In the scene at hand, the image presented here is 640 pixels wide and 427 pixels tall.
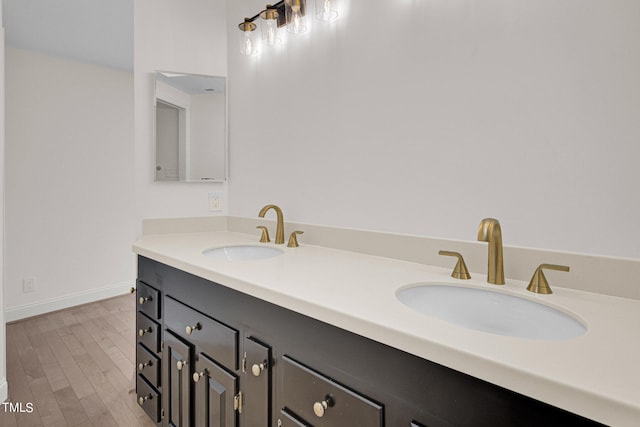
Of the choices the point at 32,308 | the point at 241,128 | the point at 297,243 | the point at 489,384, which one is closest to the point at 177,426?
the point at 297,243

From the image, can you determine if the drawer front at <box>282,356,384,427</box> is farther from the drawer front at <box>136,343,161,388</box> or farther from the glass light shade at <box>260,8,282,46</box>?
the glass light shade at <box>260,8,282,46</box>

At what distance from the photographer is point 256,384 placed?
97 cm

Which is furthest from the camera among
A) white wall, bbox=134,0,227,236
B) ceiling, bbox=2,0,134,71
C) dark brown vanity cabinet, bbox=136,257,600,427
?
ceiling, bbox=2,0,134,71

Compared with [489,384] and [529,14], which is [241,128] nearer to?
[529,14]

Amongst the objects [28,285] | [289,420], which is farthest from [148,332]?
[28,285]

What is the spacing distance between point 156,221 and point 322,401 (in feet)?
4.78

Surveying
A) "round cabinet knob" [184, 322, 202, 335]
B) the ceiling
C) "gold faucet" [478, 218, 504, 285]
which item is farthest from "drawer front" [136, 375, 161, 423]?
the ceiling

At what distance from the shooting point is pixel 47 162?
2.96m

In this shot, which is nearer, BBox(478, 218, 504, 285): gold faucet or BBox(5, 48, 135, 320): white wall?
BBox(478, 218, 504, 285): gold faucet

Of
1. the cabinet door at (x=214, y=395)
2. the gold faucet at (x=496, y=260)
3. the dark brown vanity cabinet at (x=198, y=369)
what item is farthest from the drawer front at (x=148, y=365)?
the gold faucet at (x=496, y=260)

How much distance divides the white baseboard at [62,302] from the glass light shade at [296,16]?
2.96m

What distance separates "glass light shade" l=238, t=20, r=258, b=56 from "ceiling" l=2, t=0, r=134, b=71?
1050 millimetres

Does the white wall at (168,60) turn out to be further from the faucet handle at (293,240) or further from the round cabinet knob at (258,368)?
the round cabinet knob at (258,368)

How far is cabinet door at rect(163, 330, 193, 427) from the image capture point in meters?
1.26
